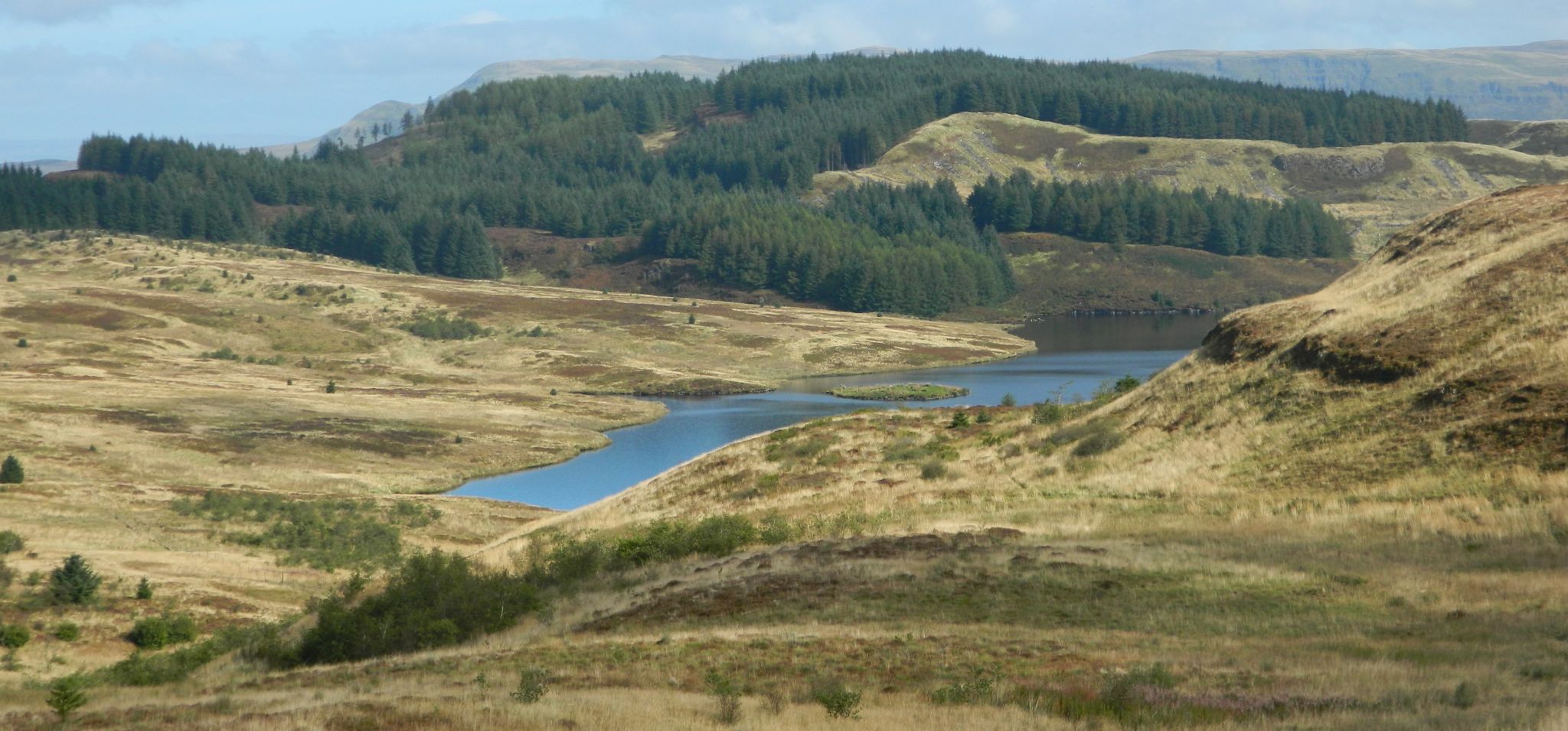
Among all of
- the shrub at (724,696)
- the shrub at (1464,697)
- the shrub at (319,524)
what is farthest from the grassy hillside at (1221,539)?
the shrub at (319,524)

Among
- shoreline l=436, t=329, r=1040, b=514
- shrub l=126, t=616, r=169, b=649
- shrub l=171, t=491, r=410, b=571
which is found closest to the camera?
shrub l=126, t=616, r=169, b=649

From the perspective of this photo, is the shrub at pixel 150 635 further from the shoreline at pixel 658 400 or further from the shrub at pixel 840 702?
the shrub at pixel 840 702

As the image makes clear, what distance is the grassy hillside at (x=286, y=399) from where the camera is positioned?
5597 cm

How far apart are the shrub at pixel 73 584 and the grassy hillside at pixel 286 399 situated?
0.69 meters

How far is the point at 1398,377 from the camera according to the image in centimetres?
4406

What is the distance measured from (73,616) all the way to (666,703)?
3189 centimetres

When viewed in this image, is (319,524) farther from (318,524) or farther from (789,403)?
(789,403)

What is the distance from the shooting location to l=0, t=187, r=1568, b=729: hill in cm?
2069

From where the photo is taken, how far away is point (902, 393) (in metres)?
137

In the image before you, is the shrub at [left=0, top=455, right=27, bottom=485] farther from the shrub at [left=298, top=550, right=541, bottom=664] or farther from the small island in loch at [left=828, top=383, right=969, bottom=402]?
the small island in loch at [left=828, top=383, right=969, bottom=402]

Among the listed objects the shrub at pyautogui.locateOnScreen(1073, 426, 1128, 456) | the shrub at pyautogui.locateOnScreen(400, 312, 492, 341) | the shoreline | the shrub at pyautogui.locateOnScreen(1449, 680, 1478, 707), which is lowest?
the shoreline

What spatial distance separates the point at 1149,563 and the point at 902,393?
104 meters

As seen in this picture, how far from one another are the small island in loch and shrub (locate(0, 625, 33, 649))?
9805 centimetres

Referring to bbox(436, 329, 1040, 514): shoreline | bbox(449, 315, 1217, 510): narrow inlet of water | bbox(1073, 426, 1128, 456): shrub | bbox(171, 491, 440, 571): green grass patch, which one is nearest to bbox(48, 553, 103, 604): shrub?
bbox(171, 491, 440, 571): green grass patch
